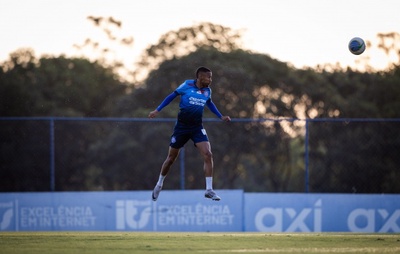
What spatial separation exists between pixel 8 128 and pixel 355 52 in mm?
16080

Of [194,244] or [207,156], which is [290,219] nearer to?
[207,156]

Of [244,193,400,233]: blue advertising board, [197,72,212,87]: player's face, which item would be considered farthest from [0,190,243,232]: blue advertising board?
[197,72,212,87]: player's face

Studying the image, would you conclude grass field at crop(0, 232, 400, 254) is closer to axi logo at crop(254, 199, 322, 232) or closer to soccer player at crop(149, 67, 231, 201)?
soccer player at crop(149, 67, 231, 201)

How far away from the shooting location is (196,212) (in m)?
23.5

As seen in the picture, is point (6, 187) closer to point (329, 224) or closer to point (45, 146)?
point (45, 146)

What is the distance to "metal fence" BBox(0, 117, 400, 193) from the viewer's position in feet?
101

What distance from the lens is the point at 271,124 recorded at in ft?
103

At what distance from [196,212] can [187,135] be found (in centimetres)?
812

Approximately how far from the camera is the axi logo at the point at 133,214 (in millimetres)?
23578

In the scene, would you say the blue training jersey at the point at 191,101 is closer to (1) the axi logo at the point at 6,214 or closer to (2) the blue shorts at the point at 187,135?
(2) the blue shorts at the point at 187,135

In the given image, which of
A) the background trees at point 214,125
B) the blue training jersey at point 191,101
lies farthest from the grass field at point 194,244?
the background trees at point 214,125

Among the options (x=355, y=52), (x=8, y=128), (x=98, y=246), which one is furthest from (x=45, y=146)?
(x=98, y=246)

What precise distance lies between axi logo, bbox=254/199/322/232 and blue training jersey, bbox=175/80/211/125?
8.53 metres

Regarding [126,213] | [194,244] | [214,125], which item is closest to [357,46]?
[194,244]
